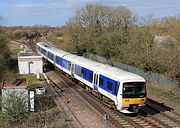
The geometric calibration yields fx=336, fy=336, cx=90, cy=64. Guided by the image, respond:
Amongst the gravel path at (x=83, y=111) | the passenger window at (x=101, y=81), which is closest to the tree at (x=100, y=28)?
the gravel path at (x=83, y=111)

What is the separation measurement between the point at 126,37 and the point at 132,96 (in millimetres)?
25693

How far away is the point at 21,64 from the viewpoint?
43406mm

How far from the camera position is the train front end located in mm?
18750

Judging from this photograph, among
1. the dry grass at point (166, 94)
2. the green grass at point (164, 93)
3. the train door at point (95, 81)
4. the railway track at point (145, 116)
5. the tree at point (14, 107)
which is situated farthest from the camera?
the green grass at point (164, 93)

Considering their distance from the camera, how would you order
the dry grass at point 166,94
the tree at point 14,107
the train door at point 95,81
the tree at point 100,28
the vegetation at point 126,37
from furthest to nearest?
the tree at point 100,28 < the vegetation at point 126,37 < the dry grass at point 166,94 < the train door at point 95,81 < the tree at point 14,107

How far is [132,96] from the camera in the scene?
1884 centimetres

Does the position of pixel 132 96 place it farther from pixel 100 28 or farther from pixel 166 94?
pixel 100 28

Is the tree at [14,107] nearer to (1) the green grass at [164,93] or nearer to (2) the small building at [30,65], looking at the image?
(1) the green grass at [164,93]

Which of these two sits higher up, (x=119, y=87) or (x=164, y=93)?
(x=119, y=87)

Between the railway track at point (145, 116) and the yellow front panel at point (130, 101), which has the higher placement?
the yellow front panel at point (130, 101)

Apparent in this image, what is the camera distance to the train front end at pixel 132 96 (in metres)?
18.8

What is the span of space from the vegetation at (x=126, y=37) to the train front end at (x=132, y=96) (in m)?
10.2

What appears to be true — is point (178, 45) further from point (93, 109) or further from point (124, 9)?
point (124, 9)

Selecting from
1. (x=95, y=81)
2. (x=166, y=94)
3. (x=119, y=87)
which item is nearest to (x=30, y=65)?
(x=166, y=94)
